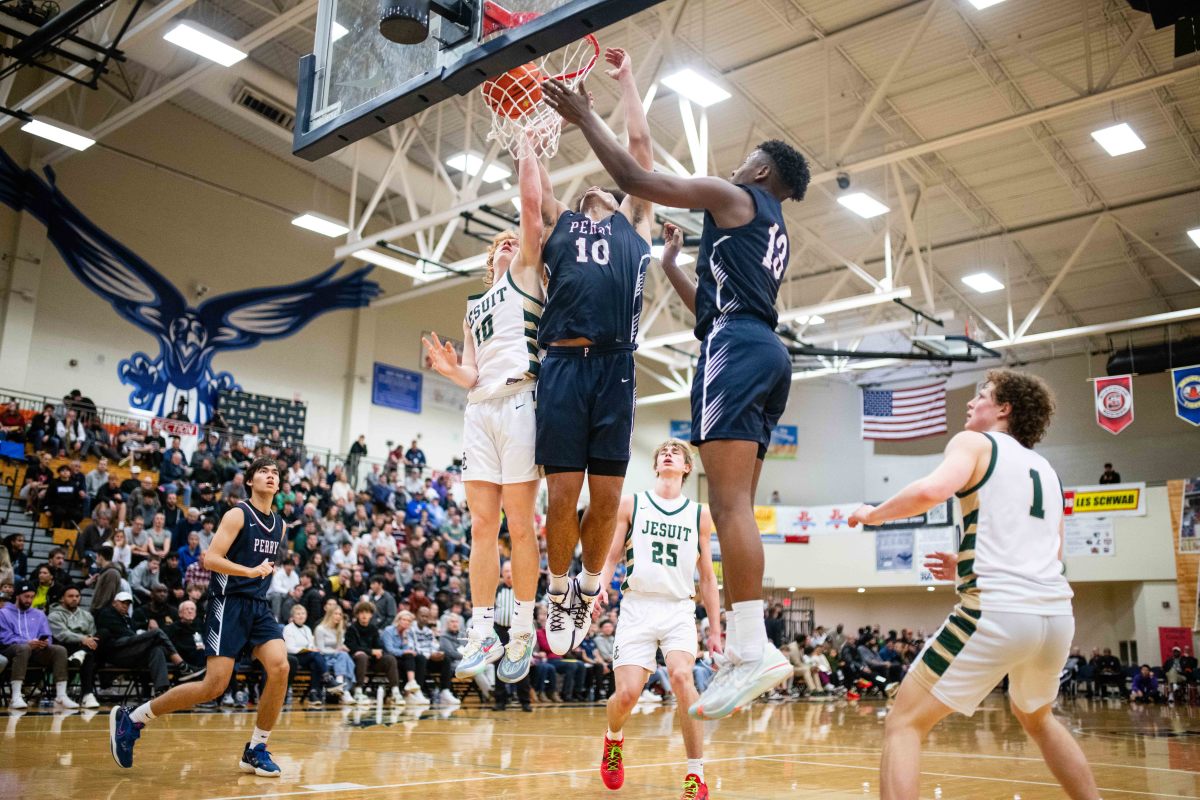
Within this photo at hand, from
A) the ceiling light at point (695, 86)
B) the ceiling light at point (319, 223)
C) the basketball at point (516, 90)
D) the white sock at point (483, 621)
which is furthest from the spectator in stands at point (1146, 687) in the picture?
the basketball at point (516, 90)

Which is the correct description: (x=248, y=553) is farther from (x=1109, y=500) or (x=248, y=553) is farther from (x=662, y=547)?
(x=1109, y=500)

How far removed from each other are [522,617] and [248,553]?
10.9 ft

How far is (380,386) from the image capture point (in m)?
26.3

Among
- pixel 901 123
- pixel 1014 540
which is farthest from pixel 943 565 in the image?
pixel 901 123

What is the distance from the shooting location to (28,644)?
37.2ft

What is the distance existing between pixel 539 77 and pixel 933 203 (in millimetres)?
21151

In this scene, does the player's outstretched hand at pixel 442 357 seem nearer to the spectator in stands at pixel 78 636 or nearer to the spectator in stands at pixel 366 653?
the spectator in stands at pixel 78 636

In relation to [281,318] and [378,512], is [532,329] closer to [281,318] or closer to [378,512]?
[378,512]

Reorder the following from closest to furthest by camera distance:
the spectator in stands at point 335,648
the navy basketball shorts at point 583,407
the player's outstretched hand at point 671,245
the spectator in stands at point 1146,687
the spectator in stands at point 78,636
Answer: the navy basketball shorts at point 583,407 → the player's outstretched hand at point 671,245 → the spectator in stands at point 78,636 → the spectator in stands at point 335,648 → the spectator in stands at point 1146,687

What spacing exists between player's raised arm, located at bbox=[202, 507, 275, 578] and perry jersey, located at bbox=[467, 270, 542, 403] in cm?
309

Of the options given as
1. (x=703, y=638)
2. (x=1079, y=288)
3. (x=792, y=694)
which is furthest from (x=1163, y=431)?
(x=703, y=638)

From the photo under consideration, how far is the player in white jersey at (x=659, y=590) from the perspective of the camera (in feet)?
22.6

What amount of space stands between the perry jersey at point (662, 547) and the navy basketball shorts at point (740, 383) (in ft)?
9.77

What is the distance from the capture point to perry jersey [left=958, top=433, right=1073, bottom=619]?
164 inches
